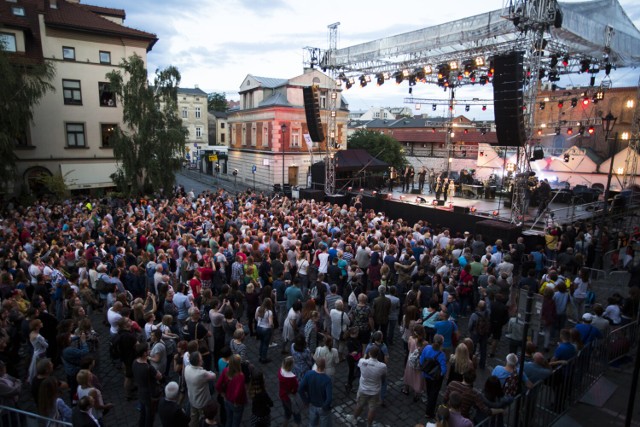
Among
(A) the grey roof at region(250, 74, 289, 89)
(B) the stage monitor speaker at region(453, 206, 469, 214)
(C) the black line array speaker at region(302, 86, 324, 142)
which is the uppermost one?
(A) the grey roof at region(250, 74, 289, 89)

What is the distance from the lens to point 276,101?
1366 inches

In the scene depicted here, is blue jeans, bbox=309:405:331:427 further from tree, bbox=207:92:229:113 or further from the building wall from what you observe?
tree, bbox=207:92:229:113

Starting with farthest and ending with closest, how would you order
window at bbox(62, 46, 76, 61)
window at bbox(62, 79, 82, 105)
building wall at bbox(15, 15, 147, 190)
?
window at bbox(62, 79, 82, 105), window at bbox(62, 46, 76, 61), building wall at bbox(15, 15, 147, 190)

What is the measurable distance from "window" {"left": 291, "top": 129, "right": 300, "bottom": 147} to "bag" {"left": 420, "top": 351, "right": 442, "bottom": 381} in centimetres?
3063

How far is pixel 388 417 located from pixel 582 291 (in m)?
5.58

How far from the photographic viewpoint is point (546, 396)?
5727 millimetres

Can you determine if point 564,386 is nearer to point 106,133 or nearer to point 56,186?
point 56,186

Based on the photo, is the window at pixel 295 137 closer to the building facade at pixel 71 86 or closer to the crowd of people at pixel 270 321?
the building facade at pixel 71 86

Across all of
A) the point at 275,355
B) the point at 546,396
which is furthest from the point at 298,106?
the point at 546,396

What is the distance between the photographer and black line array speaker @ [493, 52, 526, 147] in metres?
13.1

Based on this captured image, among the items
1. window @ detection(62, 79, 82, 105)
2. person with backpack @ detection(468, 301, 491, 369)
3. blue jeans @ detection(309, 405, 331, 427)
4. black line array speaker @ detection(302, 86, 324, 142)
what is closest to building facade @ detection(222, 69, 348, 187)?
black line array speaker @ detection(302, 86, 324, 142)

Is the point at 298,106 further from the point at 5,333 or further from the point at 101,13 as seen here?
the point at 5,333

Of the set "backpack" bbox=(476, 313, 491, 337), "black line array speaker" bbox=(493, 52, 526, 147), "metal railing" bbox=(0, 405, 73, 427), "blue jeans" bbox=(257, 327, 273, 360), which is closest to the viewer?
"metal railing" bbox=(0, 405, 73, 427)

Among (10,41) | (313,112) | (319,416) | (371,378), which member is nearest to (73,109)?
(10,41)
